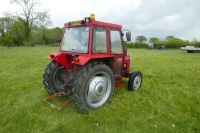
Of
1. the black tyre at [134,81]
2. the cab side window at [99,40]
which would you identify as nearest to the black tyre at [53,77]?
the cab side window at [99,40]

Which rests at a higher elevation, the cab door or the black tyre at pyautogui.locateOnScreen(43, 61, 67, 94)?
the cab door

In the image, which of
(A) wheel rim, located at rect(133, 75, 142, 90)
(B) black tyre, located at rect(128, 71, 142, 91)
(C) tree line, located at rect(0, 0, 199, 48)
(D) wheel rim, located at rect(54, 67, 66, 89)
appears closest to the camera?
(D) wheel rim, located at rect(54, 67, 66, 89)

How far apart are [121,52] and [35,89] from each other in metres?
3.19

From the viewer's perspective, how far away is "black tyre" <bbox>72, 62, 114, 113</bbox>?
4.22 metres

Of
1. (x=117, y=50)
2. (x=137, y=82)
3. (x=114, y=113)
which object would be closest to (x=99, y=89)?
(x=114, y=113)

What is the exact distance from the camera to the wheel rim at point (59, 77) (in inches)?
211

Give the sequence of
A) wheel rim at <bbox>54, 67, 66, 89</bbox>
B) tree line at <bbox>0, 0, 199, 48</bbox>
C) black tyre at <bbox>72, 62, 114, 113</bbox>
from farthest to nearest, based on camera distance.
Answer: tree line at <bbox>0, 0, 199, 48</bbox> < wheel rim at <bbox>54, 67, 66, 89</bbox> < black tyre at <bbox>72, 62, 114, 113</bbox>

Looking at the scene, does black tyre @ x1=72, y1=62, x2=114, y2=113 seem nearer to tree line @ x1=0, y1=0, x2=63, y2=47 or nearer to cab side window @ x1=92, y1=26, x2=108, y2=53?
cab side window @ x1=92, y1=26, x2=108, y2=53

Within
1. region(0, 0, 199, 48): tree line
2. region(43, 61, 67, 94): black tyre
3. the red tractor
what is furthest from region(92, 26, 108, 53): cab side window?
region(0, 0, 199, 48): tree line

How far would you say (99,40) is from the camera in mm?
4770

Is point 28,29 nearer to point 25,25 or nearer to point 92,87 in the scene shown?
point 25,25

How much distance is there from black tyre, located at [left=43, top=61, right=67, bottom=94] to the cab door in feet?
5.14

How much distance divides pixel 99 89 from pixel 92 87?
24cm

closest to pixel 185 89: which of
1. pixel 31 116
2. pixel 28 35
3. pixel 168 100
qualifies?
pixel 168 100
